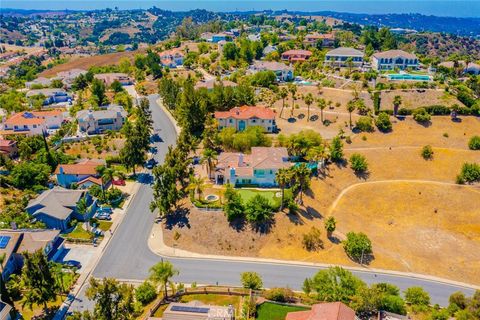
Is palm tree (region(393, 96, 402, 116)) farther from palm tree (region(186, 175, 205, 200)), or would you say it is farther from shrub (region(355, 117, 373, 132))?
palm tree (region(186, 175, 205, 200))

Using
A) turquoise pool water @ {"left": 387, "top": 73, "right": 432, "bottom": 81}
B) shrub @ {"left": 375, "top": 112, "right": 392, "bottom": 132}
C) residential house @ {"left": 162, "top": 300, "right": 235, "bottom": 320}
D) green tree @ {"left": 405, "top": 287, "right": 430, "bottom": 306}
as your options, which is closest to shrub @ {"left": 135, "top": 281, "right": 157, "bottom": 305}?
residential house @ {"left": 162, "top": 300, "right": 235, "bottom": 320}

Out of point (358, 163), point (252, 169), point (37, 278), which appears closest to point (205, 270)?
point (37, 278)

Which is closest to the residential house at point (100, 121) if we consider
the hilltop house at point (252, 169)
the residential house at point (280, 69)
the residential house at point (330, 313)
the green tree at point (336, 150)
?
the hilltop house at point (252, 169)

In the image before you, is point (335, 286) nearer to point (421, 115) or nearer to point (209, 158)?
point (209, 158)

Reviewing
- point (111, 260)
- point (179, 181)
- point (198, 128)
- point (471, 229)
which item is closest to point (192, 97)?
point (198, 128)

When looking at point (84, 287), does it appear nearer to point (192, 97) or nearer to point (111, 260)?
point (111, 260)

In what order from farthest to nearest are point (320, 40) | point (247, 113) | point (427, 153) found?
point (320, 40)
point (247, 113)
point (427, 153)
